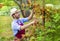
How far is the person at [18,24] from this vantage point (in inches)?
→ 7702

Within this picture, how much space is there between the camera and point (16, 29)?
19562 centimetres

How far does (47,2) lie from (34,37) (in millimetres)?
528

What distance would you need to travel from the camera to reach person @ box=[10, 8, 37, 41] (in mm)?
195625

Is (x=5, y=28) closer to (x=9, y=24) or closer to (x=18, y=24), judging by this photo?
(x=9, y=24)

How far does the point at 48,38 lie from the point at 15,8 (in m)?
0.63

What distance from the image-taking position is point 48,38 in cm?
19562

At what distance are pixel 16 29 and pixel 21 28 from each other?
7 cm

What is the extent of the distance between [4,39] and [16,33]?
0.19 m

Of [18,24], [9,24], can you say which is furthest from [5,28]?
[18,24]

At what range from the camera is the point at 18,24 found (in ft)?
642

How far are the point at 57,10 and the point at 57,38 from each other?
0.40 m

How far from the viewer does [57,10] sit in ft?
642

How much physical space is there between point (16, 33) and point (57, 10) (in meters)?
0.67

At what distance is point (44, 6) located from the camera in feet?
642
